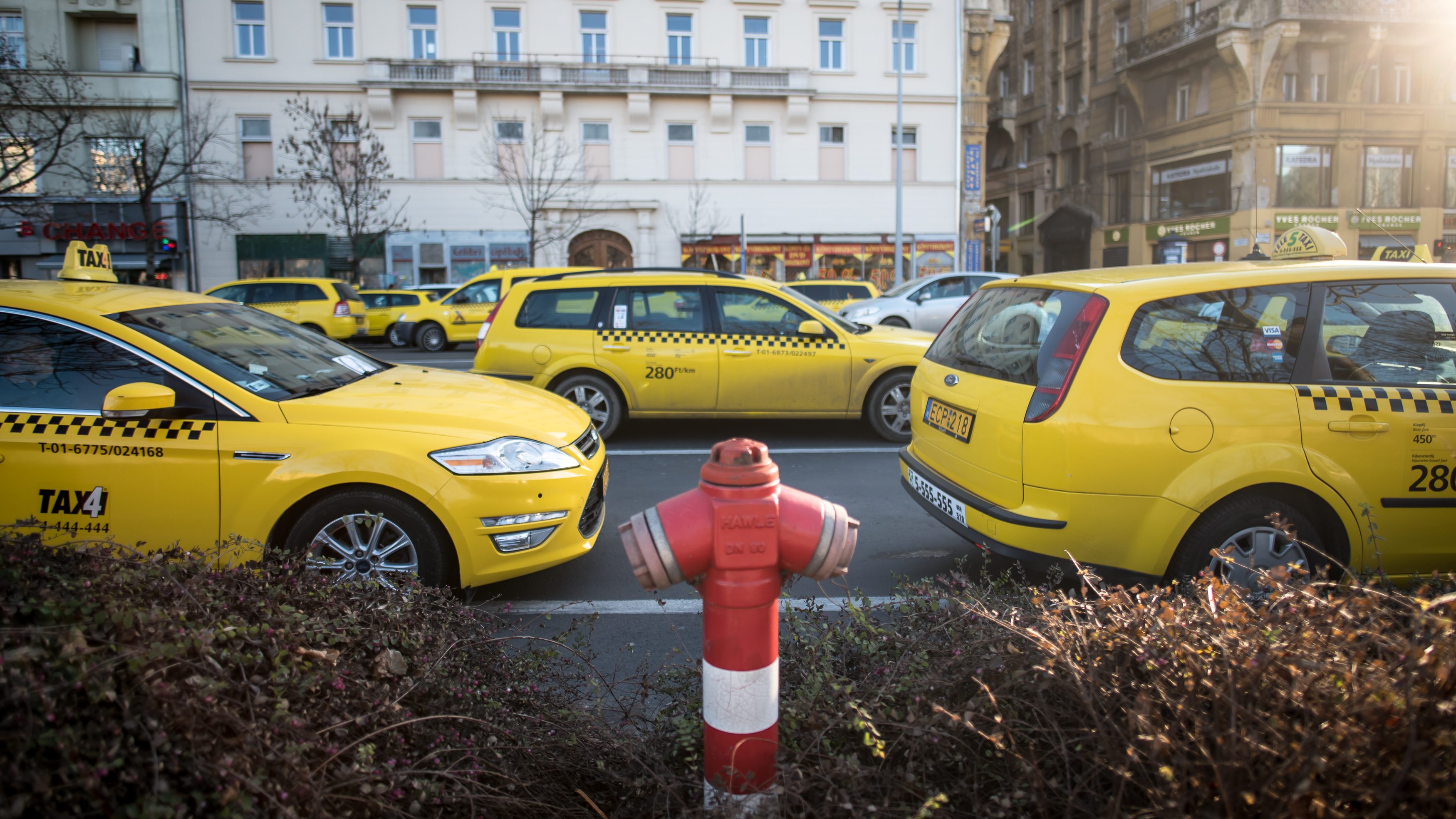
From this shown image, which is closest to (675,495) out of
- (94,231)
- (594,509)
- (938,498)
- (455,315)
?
(594,509)

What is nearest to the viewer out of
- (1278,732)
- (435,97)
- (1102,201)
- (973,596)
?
(1278,732)

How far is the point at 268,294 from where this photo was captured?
20.7 metres

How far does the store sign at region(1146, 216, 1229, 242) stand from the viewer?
3434cm

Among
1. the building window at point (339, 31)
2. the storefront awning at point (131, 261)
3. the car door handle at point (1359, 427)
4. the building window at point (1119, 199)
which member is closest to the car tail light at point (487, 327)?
the car door handle at point (1359, 427)

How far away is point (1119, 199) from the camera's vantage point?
40281 millimetres

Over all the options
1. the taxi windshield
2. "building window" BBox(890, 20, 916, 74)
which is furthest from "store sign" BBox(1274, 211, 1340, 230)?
the taxi windshield

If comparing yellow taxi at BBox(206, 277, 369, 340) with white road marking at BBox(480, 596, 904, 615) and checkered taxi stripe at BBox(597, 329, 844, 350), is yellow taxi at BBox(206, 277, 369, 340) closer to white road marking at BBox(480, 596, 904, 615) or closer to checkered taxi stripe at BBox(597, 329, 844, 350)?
checkered taxi stripe at BBox(597, 329, 844, 350)

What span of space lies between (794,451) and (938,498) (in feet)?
12.4

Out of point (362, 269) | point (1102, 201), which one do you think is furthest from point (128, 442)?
point (1102, 201)

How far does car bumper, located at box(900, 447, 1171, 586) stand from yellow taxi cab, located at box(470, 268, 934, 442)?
15.2ft

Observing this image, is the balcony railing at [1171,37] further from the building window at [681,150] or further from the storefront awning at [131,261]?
the storefront awning at [131,261]

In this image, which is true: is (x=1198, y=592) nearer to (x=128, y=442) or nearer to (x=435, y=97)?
(x=128, y=442)

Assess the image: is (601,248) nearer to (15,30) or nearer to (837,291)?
(837,291)

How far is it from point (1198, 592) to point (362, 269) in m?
32.9
